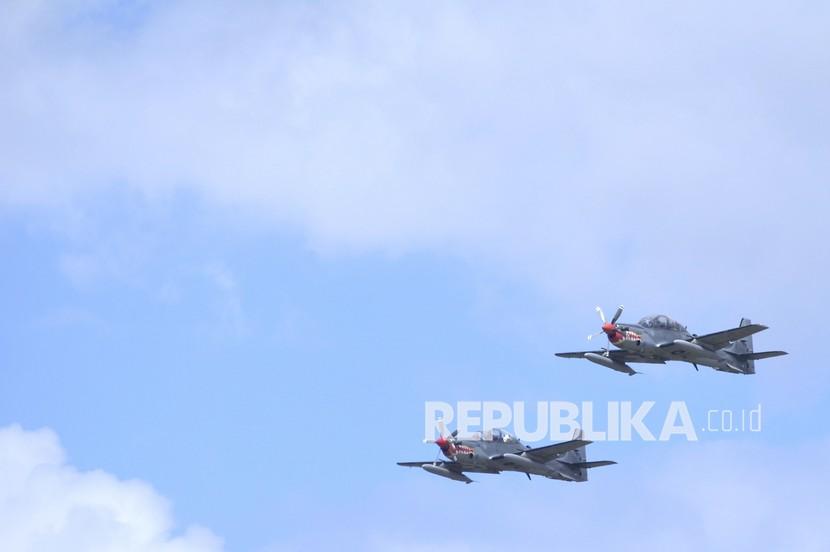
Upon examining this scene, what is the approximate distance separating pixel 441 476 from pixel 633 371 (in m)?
15.6

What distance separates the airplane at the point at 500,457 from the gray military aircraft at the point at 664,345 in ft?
20.4

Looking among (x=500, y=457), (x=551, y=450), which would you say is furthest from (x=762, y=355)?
(x=500, y=457)

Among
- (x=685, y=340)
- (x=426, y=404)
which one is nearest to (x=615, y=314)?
(x=685, y=340)

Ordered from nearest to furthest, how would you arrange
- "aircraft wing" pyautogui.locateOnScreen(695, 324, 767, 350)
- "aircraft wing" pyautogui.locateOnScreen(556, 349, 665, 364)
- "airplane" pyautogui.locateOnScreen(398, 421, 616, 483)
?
"aircraft wing" pyautogui.locateOnScreen(695, 324, 767, 350)
"airplane" pyautogui.locateOnScreen(398, 421, 616, 483)
"aircraft wing" pyautogui.locateOnScreen(556, 349, 665, 364)

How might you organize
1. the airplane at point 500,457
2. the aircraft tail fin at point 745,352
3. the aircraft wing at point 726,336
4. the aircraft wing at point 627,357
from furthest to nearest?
1. the aircraft tail fin at point 745,352
2. the aircraft wing at point 627,357
3. the airplane at point 500,457
4. the aircraft wing at point 726,336

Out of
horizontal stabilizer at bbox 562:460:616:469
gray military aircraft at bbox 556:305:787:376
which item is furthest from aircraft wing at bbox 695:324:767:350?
horizontal stabilizer at bbox 562:460:616:469

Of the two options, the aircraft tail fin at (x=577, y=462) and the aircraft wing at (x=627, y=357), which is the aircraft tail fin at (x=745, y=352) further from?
the aircraft tail fin at (x=577, y=462)

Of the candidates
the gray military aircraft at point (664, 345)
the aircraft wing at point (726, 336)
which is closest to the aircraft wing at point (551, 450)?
the gray military aircraft at point (664, 345)

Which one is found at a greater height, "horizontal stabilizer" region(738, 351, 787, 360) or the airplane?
"horizontal stabilizer" region(738, 351, 787, 360)

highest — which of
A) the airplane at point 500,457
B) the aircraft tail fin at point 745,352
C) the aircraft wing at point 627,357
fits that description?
the aircraft tail fin at point 745,352

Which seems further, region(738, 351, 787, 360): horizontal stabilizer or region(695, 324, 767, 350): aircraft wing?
region(738, 351, 787, 360): horizontal stabilizer

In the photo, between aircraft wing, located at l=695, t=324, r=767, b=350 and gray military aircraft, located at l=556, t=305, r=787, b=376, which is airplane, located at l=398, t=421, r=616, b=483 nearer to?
gray military aircraft, located at l=556, t=305, r=787, b=376

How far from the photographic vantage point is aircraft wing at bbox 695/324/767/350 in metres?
121

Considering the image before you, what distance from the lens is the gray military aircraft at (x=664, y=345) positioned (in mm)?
123750
